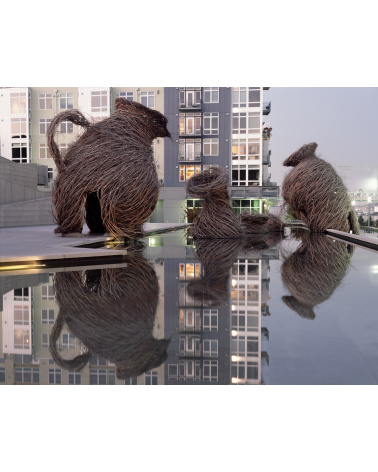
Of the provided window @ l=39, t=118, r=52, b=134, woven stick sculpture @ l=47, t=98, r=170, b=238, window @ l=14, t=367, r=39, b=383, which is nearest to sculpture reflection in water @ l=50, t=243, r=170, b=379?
window @ l=14, t=367, r=39, b=383

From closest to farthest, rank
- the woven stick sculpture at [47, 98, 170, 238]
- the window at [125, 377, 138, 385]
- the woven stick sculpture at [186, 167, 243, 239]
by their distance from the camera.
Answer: the window at [125, 377, 138, 385] → the woven stick sculpture at [47, 98, 170, 238] → the woven stick sculpture at [186, 167, 243, 239]

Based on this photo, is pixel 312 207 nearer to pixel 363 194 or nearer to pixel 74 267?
pixel 363 194

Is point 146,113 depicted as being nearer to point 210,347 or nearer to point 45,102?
point 210,347

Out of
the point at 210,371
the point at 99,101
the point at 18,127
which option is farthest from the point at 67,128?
the point at 210,371

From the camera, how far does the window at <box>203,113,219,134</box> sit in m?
28.9

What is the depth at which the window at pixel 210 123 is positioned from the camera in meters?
28.9

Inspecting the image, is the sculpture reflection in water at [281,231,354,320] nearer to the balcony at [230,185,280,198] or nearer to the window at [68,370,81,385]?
the window at [68,370,81,385]

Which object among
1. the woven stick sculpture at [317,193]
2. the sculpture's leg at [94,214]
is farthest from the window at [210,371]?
the woven stick sculpture at [317,193]

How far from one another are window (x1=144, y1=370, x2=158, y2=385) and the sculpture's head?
8.04 metres

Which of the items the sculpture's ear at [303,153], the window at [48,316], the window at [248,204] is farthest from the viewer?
the window at [248,204]

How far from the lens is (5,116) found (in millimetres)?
29203

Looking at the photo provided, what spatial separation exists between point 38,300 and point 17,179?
59.4 feet

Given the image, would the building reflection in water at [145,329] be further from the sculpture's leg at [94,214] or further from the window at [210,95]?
the window at [210,95]

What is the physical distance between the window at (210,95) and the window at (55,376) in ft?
93.8
